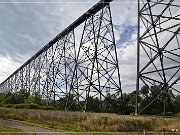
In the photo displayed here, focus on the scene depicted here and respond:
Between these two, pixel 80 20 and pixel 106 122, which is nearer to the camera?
pixel 106 122

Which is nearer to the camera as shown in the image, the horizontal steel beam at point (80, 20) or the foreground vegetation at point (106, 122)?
the foreground vegetation at point (106, 122)

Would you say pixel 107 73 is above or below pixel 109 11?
below

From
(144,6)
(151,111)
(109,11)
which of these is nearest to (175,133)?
(144,6)

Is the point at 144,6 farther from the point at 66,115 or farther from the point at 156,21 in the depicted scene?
the point at 66,115

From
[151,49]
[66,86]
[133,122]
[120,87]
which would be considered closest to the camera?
[133,122]

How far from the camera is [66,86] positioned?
2683cm

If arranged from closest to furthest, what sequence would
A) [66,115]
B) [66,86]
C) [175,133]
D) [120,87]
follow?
1. [175,133]
2. [66,115]
3. [120,87]
4. [66,86]

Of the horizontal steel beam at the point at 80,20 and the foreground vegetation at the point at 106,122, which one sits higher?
the horizontal steel beam at the point at 80,20

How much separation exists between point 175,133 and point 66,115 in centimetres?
838

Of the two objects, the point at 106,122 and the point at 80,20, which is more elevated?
the point at 80,20

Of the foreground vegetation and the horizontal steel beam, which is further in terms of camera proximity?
the horizontal steel beam

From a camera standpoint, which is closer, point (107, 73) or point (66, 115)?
point (66, 115)

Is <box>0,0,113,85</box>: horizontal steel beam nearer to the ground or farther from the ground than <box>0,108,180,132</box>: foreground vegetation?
farther from the ground

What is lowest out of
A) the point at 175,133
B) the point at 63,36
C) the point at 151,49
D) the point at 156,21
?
the point at 175,133
